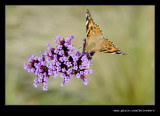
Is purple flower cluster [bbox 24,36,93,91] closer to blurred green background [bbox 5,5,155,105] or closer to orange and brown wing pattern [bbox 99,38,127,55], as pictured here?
orange and brown wing pattern [bbox 99,38,127,55]

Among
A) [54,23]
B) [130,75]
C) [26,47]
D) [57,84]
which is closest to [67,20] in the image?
[54,23]

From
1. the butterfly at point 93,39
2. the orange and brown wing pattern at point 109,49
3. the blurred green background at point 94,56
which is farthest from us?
the blurred green background at point 94,56

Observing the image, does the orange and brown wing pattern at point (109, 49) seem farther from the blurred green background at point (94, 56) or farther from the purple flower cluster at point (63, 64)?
the blurred green background at point (94, 56)

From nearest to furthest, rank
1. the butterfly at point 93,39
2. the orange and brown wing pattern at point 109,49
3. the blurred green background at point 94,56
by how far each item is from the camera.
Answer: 1. the orange and brown wing pattern at point 109,49
2. the butterfly at point 93,39
3. the blurred green background at point 94,56

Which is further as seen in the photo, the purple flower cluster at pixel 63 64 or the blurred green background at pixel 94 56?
the blurred green background at pixel 94 56

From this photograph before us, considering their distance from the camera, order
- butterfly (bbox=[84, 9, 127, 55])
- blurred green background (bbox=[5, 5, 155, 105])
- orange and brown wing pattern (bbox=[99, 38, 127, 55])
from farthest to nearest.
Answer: blurred green background (bbox=[5, 5, 155, 105]) < butterfly (bbox=[84, 9, 127, 55]) < orange and brown wing pattern (bbox=[99, 38, 127, 55])

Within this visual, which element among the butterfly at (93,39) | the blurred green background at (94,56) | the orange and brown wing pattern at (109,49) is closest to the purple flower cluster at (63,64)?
the butterfly at (93,39)

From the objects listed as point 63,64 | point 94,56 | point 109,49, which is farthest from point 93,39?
point 94,56

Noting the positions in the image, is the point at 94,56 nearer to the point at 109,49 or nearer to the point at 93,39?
the point at 93,39

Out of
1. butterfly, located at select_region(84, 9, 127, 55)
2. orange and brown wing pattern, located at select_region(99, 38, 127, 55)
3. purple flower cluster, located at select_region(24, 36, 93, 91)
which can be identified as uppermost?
butterfly, located at select_region(84, 9, 127, 55)

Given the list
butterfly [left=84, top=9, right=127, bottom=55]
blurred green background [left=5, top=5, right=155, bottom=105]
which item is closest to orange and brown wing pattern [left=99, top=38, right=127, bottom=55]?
butterfly [left=84, top=9, right=127, bottom=55]
